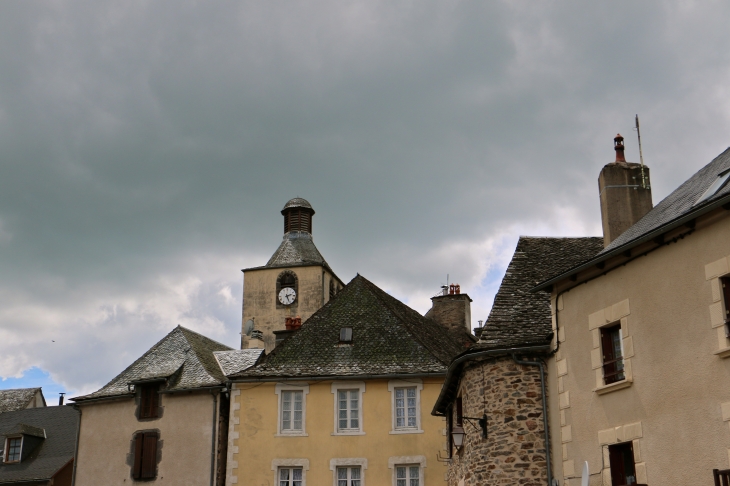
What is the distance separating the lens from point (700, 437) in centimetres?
1136

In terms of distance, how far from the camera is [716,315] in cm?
1140

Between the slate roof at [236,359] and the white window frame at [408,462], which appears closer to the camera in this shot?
the white window frame at [408,462]

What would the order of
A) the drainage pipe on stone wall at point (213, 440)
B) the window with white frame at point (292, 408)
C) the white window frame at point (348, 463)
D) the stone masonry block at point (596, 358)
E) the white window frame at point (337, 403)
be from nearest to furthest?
the stone masonry block at point (596, 358)
the white window frame at point (348, 463)
the white window frame at point (337, 403)
the window with white frame at point (292, 408)
the drainage pipe on stone wall at point (213, 440)

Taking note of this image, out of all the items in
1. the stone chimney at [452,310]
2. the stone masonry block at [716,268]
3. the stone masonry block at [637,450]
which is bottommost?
Answer: the stone masonry block at [637,450]

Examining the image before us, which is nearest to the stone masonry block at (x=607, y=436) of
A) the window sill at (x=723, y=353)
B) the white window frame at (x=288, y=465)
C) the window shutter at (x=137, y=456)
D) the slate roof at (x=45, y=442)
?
the window sill at (x=723, y=353)

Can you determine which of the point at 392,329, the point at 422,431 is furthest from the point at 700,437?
the point at 392,329

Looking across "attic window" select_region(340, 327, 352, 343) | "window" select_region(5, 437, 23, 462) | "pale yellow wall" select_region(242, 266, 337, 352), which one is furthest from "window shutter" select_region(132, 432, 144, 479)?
"pale yellow wall" select_region(242, 266, 337, 352)

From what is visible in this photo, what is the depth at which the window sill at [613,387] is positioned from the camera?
12.9 m

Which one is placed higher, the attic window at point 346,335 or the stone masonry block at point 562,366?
the attic window at point 346,335

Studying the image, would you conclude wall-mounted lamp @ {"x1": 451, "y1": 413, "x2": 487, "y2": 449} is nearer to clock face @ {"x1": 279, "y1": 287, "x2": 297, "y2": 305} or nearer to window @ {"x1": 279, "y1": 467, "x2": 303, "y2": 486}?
window @ {"x1": 279, "y1": 467, "x2": 303, "y2": 486}

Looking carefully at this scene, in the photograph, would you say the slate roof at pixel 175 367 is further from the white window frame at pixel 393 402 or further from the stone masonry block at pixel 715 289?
the stone masonry block at pixel 715 289

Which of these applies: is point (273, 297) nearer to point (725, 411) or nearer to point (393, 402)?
point (393, 402)

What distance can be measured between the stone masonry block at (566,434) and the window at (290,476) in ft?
39.0

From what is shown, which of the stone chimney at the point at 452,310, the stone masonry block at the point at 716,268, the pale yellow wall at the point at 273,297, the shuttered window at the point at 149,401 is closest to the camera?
the stone masonry block at the point at 716,268
